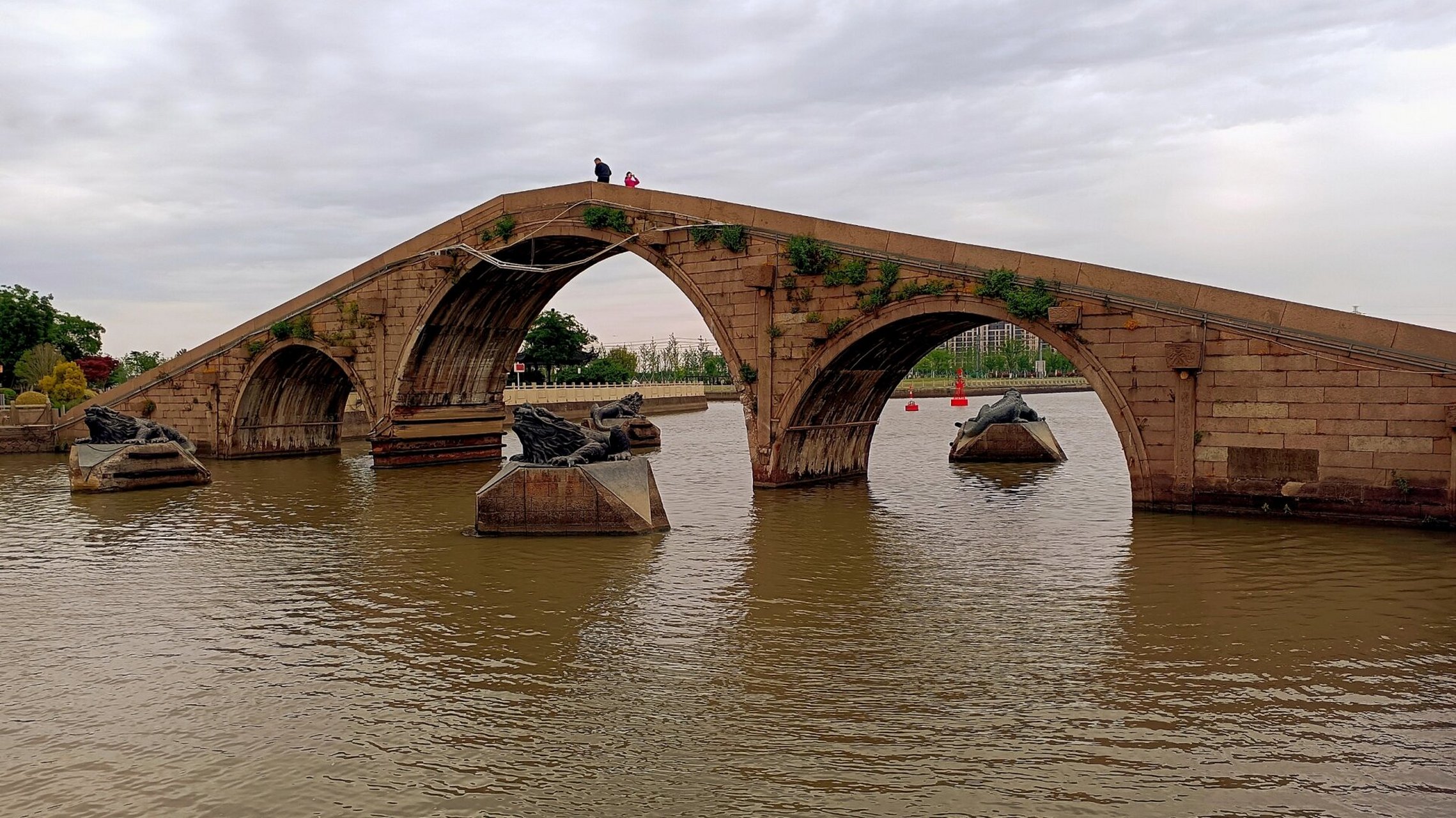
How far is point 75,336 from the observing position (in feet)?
237

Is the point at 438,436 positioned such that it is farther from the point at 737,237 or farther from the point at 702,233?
the point at 737,237

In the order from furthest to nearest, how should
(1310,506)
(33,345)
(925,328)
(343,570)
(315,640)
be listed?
(33,345) → (925,328) → (1310,506) → (343,570) → (315,640)

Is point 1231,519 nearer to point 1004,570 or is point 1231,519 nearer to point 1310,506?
point 1310,506

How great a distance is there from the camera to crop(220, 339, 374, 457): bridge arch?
34156mm

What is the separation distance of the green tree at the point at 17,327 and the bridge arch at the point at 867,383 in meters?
57.5

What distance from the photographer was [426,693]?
887 cm

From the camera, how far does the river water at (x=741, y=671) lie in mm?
6832

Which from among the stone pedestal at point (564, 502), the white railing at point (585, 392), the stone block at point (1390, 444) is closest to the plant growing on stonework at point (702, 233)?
the stone pedestal at point (564, 502)

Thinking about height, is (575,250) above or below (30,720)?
above

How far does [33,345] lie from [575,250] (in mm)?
51722

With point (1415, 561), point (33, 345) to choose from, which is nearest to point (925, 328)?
point (1415, 561)

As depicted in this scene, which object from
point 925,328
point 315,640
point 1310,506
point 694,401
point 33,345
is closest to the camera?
point 315,640

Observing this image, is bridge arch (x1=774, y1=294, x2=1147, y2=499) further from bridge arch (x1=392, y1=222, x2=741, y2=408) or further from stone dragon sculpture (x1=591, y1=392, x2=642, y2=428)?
bridge arch (x1=392, y1=222, x2=741, y2=408)

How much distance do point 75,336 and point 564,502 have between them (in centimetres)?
6975
